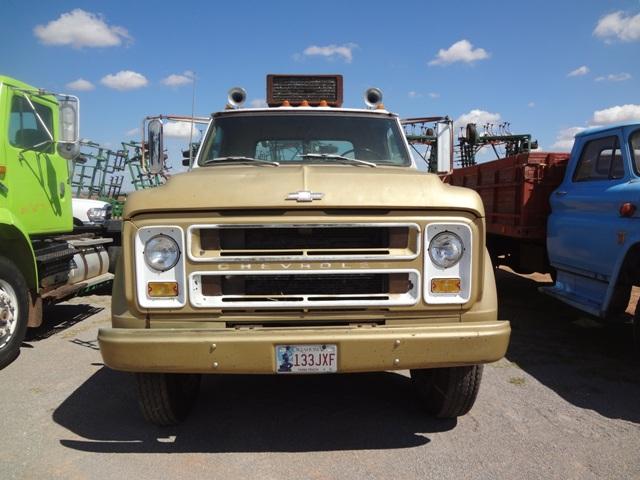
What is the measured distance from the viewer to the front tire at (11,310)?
488cm

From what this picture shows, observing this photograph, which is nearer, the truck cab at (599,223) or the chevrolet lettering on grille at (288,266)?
the chevrolet lettering on grille at (288,266)

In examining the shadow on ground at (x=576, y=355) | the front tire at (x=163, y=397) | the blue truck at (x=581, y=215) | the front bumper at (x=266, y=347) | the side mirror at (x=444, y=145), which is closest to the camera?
the front bumper at (x=266, y=347)

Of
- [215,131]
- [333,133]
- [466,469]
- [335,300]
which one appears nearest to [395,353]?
[335,300]

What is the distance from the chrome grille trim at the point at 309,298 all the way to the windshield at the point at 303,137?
1554mm

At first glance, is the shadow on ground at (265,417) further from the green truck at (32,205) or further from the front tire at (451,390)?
the green truck at (32,205)

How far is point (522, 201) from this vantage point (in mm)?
6230

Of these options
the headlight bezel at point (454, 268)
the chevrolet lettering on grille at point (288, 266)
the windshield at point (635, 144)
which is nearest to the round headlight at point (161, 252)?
the chevrolet lettering on grille at point (288, 266)

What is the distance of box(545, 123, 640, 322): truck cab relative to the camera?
15.7 feet

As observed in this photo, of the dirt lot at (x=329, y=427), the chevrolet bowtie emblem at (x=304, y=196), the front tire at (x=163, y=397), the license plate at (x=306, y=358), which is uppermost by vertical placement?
the chevrolet bowtie emblem at (x=304, y=196)

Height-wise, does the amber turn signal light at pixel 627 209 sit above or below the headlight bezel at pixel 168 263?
above

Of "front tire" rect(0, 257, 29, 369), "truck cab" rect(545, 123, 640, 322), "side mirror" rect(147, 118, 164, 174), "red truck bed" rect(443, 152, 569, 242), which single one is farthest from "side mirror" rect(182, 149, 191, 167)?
"truck cab" rect(545, 123, 640, 322)

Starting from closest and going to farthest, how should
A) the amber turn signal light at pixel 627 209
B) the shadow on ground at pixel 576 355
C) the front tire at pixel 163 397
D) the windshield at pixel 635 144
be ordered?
the front tire at pixel 163 397, the shadow on ground at pixel 576 355, the amber turn signal light at pixel 627 209, the windshield at pixel 635 144

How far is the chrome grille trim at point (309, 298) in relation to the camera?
2920 millimetres

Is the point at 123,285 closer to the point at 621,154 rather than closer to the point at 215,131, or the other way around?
the point at 215,131
